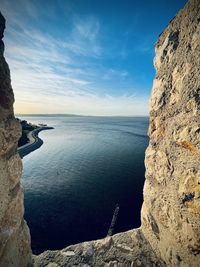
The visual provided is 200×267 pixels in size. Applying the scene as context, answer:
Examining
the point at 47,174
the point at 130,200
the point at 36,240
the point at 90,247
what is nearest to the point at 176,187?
the point at 90,247

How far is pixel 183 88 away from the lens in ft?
13.9

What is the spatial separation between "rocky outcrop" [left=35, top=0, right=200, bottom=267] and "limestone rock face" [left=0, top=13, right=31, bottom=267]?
1.95m

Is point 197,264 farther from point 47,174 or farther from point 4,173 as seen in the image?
point 47,174

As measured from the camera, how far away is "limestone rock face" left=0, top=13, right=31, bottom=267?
3908mm

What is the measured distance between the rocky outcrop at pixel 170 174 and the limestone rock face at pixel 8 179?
6.41 ft

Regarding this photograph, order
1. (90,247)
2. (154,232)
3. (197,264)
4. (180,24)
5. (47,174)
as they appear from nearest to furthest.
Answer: (197,264) < (180,24) < (154,232) < (90,247) < (47,174)

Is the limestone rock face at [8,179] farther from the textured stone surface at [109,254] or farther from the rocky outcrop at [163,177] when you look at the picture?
the textured stone surface at [109,254]

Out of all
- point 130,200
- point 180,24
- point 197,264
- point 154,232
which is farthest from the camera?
point 130,200

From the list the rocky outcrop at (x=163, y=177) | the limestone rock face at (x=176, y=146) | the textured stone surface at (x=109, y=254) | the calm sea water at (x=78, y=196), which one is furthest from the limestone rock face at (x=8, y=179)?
the calm sea water at (x=78, y=196)

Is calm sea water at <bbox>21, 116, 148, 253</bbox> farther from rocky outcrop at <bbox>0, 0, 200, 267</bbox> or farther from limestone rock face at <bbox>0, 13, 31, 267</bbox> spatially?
limestone rock face at <bbox>0, 13, 31, 267</bbox>

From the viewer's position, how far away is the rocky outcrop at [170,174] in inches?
152

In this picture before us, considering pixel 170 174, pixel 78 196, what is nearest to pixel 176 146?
pixel 170 174

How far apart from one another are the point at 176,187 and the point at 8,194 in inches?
156

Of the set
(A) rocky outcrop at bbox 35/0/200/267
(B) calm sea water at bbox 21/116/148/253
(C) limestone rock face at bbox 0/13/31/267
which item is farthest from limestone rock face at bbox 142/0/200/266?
(B) calm sea water at bbox 21/116/148/253
